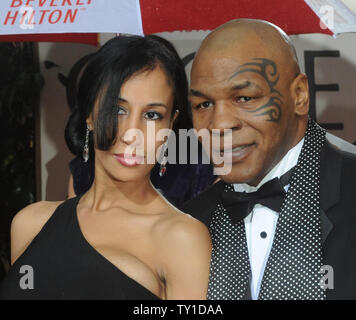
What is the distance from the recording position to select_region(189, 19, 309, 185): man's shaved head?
290 centimetres

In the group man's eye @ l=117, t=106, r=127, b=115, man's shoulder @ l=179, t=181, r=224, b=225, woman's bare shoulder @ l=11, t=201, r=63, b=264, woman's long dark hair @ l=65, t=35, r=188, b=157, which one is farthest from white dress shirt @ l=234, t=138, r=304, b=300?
woman's bare shoulder @ l=11, t=201, r=63, b=264

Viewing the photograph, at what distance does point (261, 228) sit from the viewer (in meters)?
3.06

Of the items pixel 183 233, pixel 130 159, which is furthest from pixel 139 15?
pixel 183 233

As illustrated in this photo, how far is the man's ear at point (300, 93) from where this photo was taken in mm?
3010

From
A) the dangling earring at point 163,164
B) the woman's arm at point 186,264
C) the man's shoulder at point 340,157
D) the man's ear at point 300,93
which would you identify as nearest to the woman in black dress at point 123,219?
the woman's arm at point 186,264

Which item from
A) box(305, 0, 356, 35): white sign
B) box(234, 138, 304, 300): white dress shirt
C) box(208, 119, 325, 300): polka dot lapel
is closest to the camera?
box(208, 119, 325, 300): polka dot lapel

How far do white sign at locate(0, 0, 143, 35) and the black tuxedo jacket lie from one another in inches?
44.2

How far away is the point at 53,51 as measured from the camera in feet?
17.0

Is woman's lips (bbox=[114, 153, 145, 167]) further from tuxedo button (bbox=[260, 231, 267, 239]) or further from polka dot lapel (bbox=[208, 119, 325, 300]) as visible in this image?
tuxedo button (bbox=[260, 231, 267, 239])

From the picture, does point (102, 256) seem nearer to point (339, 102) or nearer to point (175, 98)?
point (175, 98)

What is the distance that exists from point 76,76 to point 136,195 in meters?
2.16

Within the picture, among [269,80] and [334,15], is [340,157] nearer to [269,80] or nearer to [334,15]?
[269,80]

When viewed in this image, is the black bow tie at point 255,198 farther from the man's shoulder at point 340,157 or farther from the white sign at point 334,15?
the white sign at point 334,15
